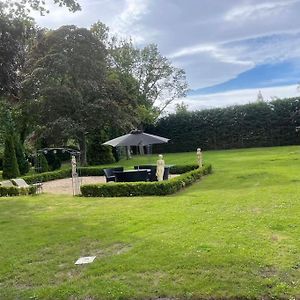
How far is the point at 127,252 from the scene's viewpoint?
19.1 feet

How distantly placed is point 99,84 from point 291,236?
21517mm

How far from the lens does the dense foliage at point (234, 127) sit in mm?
33250

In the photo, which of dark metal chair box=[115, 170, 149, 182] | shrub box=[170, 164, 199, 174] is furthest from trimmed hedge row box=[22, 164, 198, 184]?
dark metal chair box=[115, 170, 149, 182]

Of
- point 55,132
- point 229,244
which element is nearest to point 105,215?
point 229,244

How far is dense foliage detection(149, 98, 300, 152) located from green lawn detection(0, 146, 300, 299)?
952 inches

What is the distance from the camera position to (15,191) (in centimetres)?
1509

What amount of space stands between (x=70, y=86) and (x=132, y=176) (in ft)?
40.1

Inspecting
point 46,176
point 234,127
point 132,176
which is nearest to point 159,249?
point 132,176

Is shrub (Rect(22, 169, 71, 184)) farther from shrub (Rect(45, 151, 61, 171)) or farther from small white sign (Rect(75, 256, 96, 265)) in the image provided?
small white sign (Rect(75, 256, 96, 265))

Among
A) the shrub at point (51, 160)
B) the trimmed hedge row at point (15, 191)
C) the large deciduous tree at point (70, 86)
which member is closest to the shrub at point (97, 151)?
the large deciduous tree at point (70, 86)

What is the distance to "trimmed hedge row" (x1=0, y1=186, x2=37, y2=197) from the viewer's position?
15031mm

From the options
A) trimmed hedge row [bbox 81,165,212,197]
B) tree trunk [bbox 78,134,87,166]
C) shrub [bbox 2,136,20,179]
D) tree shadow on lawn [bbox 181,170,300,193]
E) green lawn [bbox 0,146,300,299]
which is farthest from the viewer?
tree trunk [bbox 78,134,87,166]

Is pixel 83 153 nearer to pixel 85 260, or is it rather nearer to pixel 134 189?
pixel 134 189

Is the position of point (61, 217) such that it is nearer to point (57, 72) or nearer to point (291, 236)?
point (291, 236)
